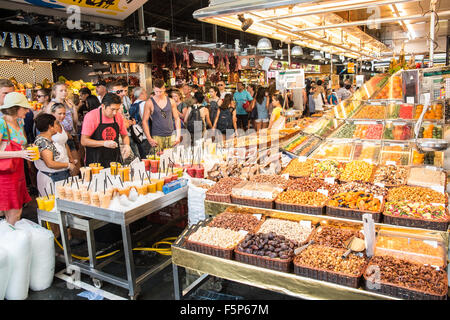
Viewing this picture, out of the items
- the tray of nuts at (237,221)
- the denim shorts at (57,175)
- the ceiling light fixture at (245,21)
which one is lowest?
the tray of nuts at (237,221)

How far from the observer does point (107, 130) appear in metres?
4.39

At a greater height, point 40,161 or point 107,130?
point 107,130

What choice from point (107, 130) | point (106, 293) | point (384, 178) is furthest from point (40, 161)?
point (384, 178)

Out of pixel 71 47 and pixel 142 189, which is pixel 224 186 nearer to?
pixel 142 189

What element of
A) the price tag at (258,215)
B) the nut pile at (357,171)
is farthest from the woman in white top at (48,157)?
the nut pile at (357,171)

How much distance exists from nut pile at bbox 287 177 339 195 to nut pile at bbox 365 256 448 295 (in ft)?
3.56

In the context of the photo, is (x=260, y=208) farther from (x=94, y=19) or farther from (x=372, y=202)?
(x=94, y=19)

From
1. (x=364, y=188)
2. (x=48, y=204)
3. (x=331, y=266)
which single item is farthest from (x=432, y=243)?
(x=48, y=204)

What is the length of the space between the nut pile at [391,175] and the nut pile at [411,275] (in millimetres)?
1370

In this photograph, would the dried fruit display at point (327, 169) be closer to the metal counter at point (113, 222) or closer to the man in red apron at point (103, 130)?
the metal counter at point (113, 222)

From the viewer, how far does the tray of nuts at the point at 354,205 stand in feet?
9.46

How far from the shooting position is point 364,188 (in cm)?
336

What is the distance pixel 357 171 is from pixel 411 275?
186 centimetres

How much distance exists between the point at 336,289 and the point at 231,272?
0.80m
